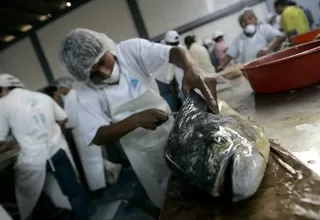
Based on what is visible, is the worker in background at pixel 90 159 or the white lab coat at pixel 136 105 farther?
the worker in background at pixel 90 159

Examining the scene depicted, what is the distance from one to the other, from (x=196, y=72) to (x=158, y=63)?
491 mm

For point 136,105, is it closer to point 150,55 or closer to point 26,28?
point 150,55

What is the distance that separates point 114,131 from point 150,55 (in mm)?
563

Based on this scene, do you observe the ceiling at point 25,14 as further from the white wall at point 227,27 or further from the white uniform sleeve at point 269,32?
the white uniform sleeve at point 269,32

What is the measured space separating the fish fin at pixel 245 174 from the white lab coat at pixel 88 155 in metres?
3.43

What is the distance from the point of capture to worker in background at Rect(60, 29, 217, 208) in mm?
1796

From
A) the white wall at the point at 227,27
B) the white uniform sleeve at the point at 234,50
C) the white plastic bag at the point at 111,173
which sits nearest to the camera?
the white plastic bag at the point at 111,173

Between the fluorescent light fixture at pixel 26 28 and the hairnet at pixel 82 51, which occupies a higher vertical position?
the fluorescent light fixture at pixel 26 28

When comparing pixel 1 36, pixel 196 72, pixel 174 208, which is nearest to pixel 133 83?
pixel 196 72

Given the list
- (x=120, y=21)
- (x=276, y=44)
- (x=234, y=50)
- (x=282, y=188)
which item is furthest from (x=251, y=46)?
(x=120, y=21)

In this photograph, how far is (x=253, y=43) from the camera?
4766mm

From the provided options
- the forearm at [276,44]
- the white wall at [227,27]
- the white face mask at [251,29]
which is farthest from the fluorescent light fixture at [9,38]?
the forearm at [276,44]

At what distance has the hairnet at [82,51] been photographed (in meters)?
1.76

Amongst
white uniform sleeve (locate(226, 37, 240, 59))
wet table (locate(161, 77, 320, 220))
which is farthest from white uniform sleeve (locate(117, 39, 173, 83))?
white uniform sleeve (locate(226, 37, 240, 59))
